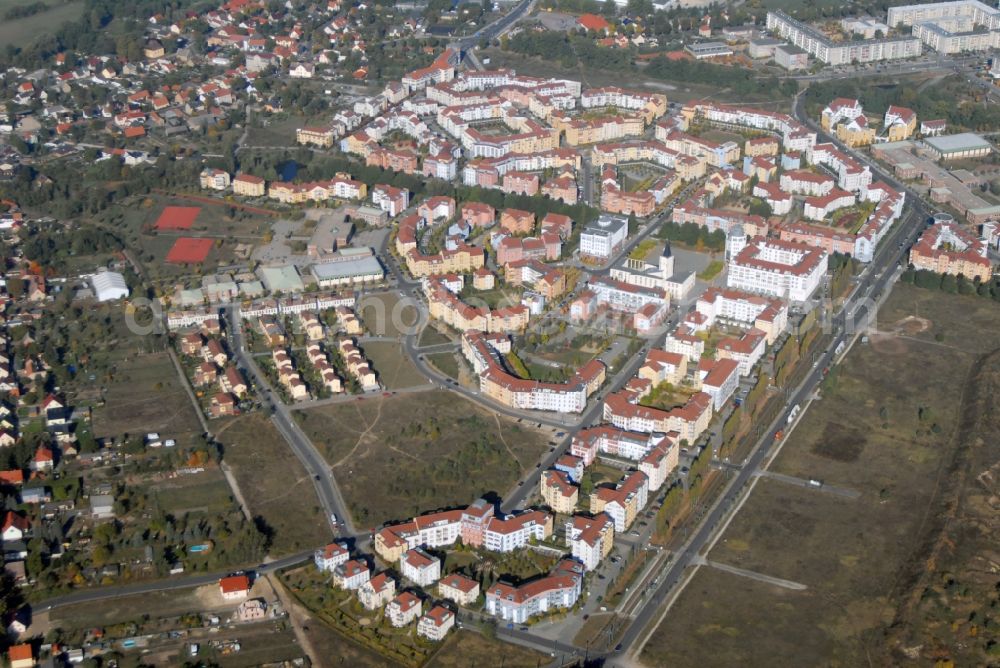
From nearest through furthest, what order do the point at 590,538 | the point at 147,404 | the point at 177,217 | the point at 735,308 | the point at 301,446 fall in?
the point at 590,538 → the point at 301,446 → the point at 147,404 → the point at 735,308 → the point at 177,217

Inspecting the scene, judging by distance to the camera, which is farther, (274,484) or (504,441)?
(504,441)

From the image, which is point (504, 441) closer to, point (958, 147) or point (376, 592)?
point (376, 592)

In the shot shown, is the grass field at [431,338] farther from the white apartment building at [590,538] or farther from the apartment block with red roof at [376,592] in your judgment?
the apartment block with red roof at [376,592]

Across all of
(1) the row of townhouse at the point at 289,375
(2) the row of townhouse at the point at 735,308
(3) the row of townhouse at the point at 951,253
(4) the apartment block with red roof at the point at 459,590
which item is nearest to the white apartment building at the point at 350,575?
(4) the apartment block with red roof at the point at 459,590

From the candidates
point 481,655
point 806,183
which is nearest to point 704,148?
point 806,183

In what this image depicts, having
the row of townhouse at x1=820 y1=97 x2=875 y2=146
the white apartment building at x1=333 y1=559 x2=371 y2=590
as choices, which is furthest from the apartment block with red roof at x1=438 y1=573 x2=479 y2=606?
the row of townhouse at x1=820 y1=97 x2=875 y2=146

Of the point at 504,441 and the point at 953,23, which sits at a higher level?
the point at 504,441
